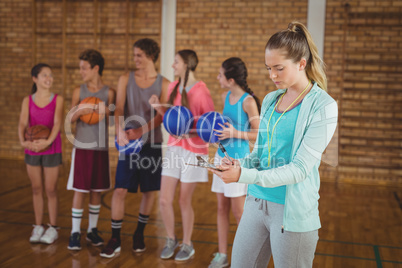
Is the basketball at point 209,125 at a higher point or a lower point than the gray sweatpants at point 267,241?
higher

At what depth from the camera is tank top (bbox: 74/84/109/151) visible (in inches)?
131

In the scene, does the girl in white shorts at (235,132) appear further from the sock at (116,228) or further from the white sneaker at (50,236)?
the white sneaker at (50,236)

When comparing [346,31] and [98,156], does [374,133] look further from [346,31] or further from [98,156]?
[98,156]

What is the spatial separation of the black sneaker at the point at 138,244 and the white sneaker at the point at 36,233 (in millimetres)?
788

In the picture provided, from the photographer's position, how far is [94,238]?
3.40 metres

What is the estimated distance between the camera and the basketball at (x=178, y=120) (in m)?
2.99

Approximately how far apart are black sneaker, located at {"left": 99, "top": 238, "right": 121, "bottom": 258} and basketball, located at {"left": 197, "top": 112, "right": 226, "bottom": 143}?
1075 mm

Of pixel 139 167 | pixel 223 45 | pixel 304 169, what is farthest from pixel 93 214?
pixel 223 45

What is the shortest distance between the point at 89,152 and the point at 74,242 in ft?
2.29

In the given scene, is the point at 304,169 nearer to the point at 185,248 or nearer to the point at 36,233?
the point at 185,248

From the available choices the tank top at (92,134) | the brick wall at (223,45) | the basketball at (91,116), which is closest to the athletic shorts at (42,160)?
the tank top at (92,134)

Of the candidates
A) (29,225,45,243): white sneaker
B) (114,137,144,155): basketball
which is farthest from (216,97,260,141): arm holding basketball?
(29,225,45,243): white sneaker

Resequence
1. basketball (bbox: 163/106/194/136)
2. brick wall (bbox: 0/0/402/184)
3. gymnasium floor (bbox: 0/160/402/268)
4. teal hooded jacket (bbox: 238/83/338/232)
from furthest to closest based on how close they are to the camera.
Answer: brick wall (bbox: 0/0/402/184), gymnasium floor (bbox: 0/160/402/268), basketball (bbox: 163/106/194/136), teal hooded jacket (bbox: 238/83/338/232)

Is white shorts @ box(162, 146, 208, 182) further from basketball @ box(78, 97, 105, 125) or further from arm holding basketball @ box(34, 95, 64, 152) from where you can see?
arm holding basketball @ box(34, 95, 64, 152)
